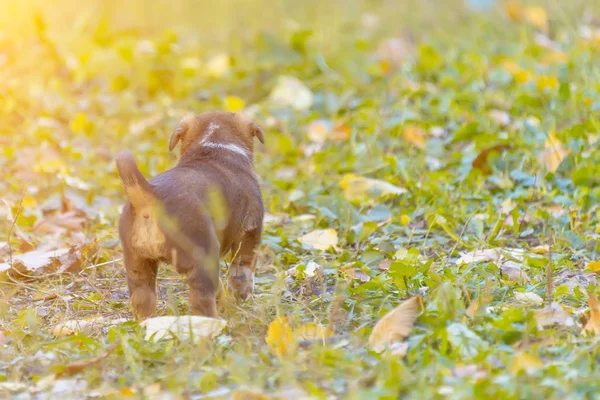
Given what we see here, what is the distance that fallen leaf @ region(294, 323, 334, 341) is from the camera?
343 cm

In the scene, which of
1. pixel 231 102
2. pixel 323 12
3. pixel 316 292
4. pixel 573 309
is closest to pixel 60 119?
pixel 231 102

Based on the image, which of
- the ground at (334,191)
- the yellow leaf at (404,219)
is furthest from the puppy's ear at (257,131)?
the yellow leaf at (404,219)

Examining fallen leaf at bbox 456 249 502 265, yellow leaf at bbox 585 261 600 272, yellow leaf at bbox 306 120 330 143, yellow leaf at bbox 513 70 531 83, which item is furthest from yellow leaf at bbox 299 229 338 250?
yellow leaf at bbox 513 70 531 83

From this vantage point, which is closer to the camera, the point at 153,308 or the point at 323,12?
the point at 153,308

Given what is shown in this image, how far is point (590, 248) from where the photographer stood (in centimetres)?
460

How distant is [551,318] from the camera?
3379mm

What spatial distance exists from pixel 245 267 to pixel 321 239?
661 millimetres

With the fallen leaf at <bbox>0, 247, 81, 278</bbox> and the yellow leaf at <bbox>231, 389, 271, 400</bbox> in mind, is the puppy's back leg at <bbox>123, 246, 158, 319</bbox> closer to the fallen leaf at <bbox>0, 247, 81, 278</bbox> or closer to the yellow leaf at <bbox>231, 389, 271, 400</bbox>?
the fallen leaf at <bbox>0, 247, 81, 278</bbox>

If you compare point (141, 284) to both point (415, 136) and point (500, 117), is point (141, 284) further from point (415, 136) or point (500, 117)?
point (500, 117)

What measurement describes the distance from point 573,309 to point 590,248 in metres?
1.07

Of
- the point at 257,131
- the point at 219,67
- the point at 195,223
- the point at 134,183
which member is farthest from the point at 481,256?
the point at 219,67

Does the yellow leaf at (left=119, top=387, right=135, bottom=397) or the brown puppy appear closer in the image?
the yellow leaf at (left=119, top=387, right=135, bottom=397)

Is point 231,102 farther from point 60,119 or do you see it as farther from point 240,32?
point 240,32

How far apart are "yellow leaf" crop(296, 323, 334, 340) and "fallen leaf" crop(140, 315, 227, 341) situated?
30cm
